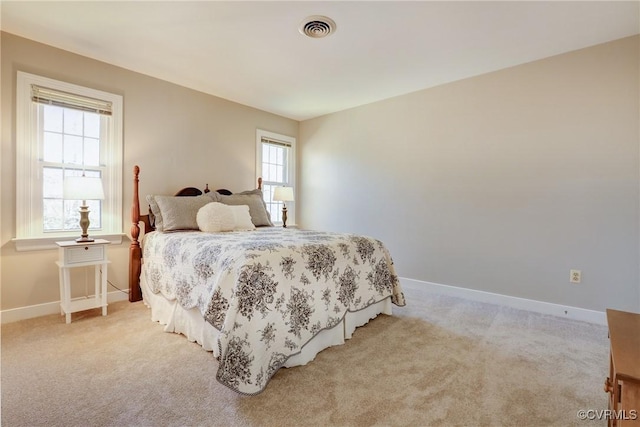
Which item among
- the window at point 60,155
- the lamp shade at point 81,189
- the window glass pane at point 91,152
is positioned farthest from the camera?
the window glass pane at point 91,152

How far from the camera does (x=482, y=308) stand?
3.00 metres

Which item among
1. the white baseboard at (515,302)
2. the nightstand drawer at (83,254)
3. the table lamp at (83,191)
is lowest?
the white baseboard at (515,302)

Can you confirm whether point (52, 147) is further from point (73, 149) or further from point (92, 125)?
point (92, 125)

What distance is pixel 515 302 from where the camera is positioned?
3.04m

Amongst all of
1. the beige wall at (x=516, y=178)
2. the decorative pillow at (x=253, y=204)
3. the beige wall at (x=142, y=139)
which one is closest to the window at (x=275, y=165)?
the beige wall at (x=142, y=139)

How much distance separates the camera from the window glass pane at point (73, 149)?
9.25 ft

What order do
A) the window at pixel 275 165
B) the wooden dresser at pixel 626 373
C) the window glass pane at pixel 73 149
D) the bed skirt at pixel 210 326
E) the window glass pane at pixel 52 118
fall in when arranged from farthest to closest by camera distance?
the window at pixel 275 165
the window glass pane at pixel 73 149
the window glass pane at pixel 52 118
the bed skirt at pixel 210 326
the wooden dresser at pixel 626 373

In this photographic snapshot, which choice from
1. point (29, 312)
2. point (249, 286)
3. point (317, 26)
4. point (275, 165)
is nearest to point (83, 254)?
point (29, 312)

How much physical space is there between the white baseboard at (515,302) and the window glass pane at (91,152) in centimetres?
366

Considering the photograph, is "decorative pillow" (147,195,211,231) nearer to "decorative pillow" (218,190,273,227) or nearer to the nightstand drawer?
"decorative pillow" (218,190,273,227)

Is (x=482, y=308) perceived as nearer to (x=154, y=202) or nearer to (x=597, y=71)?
(x=597, y=71)

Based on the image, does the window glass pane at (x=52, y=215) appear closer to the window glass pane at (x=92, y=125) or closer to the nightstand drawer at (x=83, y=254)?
the nightstand drawer at (x=83, y=254)

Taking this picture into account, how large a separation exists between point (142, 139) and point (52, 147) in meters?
0.76

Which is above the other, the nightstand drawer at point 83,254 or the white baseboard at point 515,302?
the nightstand drawer at point 83,254
